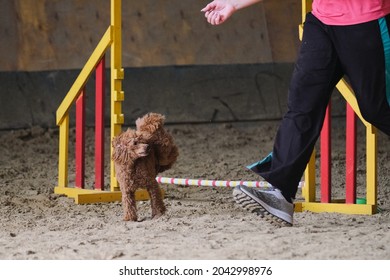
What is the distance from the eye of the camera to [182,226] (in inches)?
171

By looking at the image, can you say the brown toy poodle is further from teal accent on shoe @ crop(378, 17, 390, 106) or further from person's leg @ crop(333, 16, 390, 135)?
teal accent on shoe @ crop(378, 17, 390, 106)

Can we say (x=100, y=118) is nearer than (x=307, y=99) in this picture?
No

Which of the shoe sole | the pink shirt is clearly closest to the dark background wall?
the shoe sole

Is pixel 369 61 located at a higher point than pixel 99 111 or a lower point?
higher

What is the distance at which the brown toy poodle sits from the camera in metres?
4.52

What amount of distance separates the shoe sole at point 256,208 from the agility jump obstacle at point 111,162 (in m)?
0.70

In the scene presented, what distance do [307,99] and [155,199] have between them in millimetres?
1020

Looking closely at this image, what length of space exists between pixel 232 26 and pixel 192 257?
18.1 ft

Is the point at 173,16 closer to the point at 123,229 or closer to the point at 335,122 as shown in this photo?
the point at 335,122

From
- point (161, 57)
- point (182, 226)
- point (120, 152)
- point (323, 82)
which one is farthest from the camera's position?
point (161, 57)

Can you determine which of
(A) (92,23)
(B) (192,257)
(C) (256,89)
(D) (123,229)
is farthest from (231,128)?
(B) (192,257)

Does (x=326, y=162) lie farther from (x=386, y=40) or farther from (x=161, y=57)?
(x=161, y=57)

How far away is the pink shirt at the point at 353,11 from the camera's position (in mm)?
3846

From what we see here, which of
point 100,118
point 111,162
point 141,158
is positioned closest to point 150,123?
point 141,158
